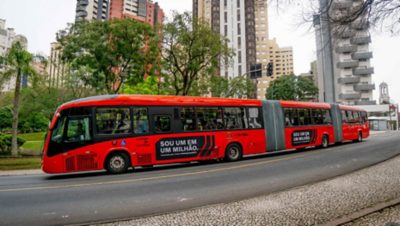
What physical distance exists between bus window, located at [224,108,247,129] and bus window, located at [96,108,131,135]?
482 cm

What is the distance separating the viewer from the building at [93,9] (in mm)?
120625

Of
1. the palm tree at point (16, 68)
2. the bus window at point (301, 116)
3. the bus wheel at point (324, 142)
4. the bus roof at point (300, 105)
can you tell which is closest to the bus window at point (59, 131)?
the bus roof at point (300, 105)

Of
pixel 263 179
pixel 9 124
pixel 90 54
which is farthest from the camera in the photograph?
pixel 9 124

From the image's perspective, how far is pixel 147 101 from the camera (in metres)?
10.8

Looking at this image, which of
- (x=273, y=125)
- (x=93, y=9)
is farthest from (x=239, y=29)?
(x=273, y=125)

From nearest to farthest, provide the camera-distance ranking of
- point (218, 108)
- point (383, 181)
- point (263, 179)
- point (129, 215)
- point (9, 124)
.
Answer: point (129, 215)
point (383, 181)
point (263, 179)
point (218, 108)
point (9, 124)

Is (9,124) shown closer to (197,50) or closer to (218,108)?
(197,50)

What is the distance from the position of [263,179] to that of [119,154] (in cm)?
→ 578

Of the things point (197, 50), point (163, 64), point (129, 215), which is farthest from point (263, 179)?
point (163, 64)

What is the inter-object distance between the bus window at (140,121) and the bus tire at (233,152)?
4.18 meters

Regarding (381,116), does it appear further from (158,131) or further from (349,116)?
(158,131)

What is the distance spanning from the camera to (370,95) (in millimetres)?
56969

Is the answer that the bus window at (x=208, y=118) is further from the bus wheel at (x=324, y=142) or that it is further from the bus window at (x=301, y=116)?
the bus wheel at (x=324, y=142)

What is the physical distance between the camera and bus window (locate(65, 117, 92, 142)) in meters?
9.55
